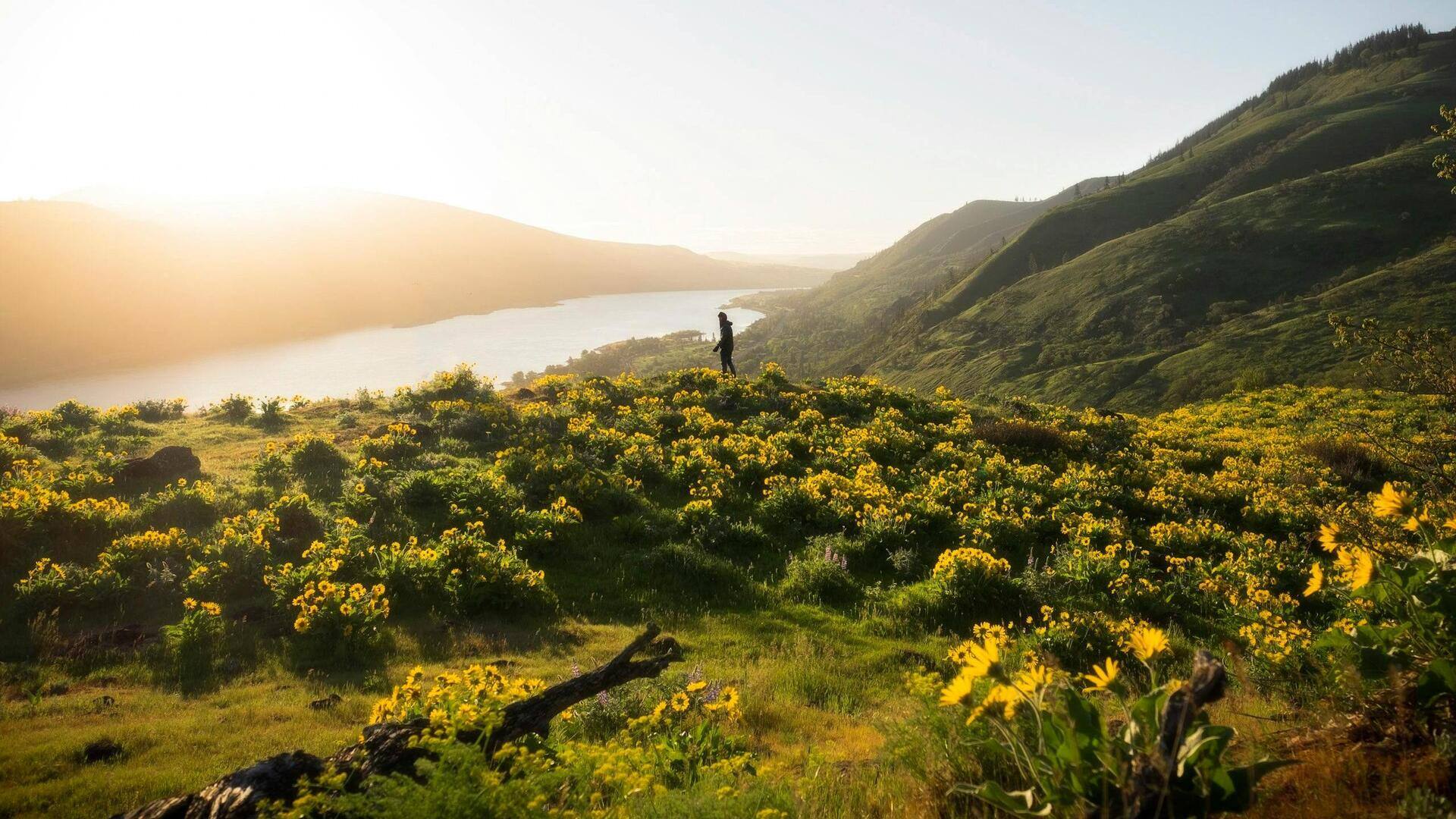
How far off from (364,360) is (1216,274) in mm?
76924

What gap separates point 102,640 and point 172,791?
3846mm

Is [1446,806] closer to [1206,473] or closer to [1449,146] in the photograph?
[1206,473]

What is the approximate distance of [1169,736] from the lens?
208 centimetres

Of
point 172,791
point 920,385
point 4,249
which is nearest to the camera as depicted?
point 172,791

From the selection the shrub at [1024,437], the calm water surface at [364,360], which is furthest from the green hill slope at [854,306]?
the shrub at [1024,437]

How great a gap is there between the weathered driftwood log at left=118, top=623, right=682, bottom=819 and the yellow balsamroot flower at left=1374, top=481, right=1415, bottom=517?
3.98 meters

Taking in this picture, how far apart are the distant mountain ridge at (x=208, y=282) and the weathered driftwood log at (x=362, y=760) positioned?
66.1 meters

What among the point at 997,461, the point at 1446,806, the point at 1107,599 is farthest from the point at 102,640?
the point at 997,461

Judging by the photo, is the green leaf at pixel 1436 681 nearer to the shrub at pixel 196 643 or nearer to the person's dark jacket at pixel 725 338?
the shrub at pixel 196 643

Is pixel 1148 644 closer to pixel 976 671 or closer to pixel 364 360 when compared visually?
pixel 976 671

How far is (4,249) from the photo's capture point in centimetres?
6075

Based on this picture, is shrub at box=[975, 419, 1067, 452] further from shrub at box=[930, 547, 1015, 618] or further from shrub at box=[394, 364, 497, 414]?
shrub at box=[394, 364, 497, 414]

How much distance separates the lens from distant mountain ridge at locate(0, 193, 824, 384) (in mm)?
56125

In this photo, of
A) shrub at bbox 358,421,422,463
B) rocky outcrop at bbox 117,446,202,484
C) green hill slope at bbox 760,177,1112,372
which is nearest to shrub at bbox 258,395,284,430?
shrub at bbox 358,421,422,463
